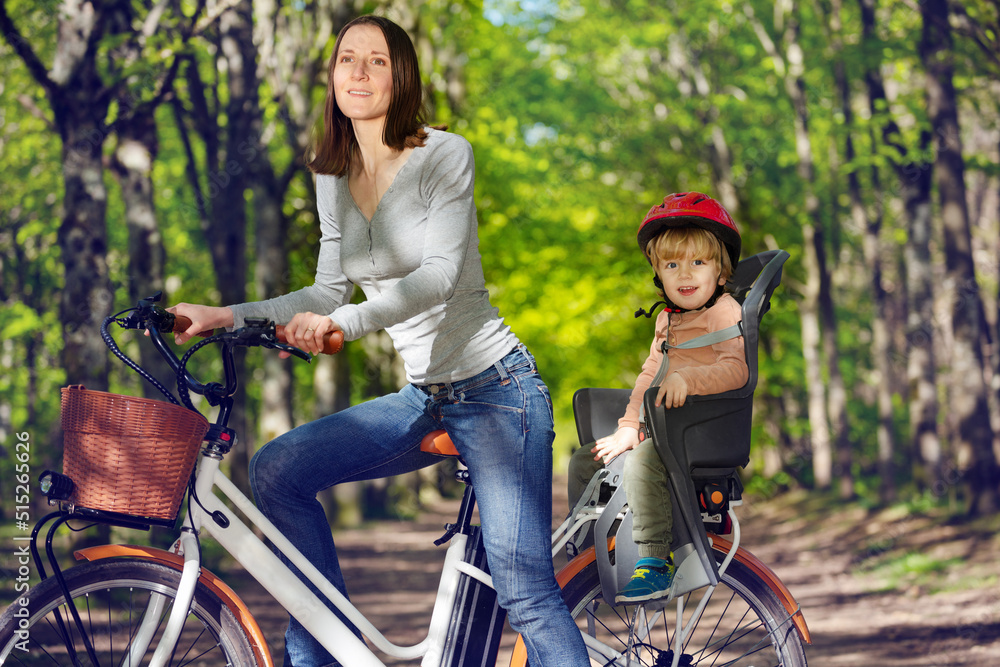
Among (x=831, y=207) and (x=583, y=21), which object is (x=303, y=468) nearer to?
(x=831, y=207)

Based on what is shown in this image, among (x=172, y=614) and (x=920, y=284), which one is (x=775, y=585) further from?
(x=920, y=284)

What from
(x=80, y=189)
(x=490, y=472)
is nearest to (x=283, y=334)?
(x=490, y=472)

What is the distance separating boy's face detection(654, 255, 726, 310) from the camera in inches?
119

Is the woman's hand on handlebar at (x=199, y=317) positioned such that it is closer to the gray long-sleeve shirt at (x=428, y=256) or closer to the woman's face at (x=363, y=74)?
the gray long-sleeve shirt at (x=428, y=256)

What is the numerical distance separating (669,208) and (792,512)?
14.7 metres

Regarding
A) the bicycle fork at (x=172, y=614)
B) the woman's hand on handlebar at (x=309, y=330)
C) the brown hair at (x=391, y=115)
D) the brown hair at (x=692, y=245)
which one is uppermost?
the brown hair at (x=391, y=115)

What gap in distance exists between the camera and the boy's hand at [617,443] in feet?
10.1

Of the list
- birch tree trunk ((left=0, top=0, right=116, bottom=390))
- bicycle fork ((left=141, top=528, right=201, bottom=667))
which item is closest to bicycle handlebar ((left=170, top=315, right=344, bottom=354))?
bicycle fork ((left=141, top=528, right=201, bottom=667))

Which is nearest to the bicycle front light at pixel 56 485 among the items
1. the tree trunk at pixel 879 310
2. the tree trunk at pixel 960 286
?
the tree trunk at pixel 960 286

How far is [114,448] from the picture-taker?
243 cm

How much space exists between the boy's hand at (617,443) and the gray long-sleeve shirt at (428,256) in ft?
1.44

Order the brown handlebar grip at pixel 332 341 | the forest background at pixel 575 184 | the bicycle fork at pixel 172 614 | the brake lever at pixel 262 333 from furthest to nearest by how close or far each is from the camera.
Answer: the forest background at pixel 575 184, the bicycle fork at pixel 172 614, the brake lever at pixel 262 333, the brown handlebar grip at pixel 332 341

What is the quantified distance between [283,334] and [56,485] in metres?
0.63

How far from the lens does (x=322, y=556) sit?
3.00 m
